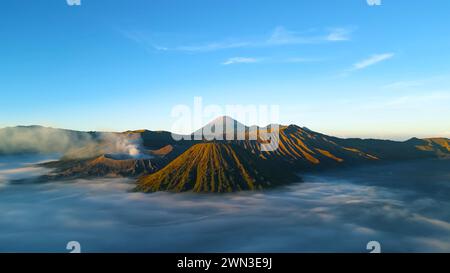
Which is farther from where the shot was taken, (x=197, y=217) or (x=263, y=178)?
(x=263, y=178)

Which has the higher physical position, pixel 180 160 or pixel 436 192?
pixel 180 160

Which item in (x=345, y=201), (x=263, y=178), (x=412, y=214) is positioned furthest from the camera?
(x=263, y=178)

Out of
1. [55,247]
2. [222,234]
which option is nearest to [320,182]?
[222,234]
